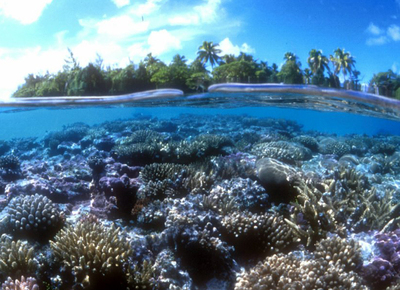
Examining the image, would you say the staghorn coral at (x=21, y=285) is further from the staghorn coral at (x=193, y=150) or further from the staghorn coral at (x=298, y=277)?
the staghorn coral at (x=193, y=150)

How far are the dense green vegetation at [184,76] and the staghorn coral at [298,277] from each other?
37.4 ft

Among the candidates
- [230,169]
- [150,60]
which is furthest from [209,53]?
[230,169]

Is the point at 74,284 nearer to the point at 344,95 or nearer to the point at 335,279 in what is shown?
the point at 335,279

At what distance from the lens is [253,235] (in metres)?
4.98

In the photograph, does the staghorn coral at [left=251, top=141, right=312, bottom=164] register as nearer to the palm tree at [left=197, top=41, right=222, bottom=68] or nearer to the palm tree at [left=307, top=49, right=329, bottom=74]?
the palm tree at [left=307, top=49, right=329, bottom=74]

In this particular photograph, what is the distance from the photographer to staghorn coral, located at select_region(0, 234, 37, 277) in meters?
3.98

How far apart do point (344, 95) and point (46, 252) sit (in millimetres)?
Result: 16379

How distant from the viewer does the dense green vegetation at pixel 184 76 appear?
516 inches

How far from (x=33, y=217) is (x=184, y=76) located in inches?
454

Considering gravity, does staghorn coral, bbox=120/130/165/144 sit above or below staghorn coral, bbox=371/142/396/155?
above

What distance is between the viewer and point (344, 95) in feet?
48.0

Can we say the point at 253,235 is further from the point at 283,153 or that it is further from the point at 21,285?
the point at 283,153

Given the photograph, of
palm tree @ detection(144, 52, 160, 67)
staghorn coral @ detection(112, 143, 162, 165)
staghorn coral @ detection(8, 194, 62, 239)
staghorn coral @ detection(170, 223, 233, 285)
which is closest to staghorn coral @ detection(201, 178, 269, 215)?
staghorn coral @ detection(170, 223, 233, 285)

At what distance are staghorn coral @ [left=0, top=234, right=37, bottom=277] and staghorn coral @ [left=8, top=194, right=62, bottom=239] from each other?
68cm
